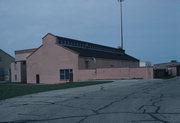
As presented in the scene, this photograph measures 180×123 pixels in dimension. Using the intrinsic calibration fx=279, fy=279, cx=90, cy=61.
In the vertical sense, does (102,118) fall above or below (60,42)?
below

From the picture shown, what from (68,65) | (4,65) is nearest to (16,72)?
(4,65)

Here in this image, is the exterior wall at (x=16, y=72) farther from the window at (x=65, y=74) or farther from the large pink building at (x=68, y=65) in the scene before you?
the window at (x=65, y=74)

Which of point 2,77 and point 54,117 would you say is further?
point 2,77

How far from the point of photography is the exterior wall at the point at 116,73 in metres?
45.7

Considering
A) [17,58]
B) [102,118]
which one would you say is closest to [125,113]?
[102,118]

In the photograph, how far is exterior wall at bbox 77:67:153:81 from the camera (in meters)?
45.7

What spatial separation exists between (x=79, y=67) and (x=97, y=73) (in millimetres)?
3350

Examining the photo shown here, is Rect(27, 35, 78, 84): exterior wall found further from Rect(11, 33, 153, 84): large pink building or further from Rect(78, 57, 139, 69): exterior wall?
Rect(78, 57, 139, 69): exterior wall

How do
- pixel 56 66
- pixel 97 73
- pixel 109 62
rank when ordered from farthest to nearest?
pixel 109 62, pixel 56 66, pixel 97 73

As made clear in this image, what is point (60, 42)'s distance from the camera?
172 ft

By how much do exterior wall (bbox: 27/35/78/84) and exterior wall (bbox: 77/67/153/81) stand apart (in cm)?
204

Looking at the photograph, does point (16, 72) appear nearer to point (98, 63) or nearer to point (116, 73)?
point (98, 63)

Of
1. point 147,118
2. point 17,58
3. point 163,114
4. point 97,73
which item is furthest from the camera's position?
point 17,58

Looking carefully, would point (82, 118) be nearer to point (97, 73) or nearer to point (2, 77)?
point (97, 73)
